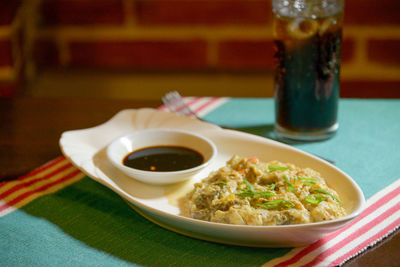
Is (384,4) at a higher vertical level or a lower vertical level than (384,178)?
higher

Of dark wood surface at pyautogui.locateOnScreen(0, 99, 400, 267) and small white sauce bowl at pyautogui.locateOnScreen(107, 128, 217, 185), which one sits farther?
dark wood surface at pyautogui.locateOnScreen(0, 99, 400, 267)

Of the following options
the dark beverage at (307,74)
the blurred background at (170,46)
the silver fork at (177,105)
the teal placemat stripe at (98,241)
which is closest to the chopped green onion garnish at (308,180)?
the teal placemat stripe at (98,241)

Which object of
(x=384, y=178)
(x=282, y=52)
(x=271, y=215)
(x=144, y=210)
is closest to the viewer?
(x=271, y=215)

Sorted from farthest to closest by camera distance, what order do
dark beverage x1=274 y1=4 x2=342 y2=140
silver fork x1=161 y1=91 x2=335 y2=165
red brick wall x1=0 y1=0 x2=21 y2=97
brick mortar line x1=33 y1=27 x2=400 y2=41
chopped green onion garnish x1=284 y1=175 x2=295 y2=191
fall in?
brick mortar line x1=33 y1=27 x2=400 y2=41
red brick wall x1=0 y1=0 x2=21 y2=97
silver fork x1=161 y1=91 x2=335 y2=165
dark beverage x1=274 y1=4 x2=342 y2=140
chopped green onion garnish x1=284 y1=175 x2=295 y2=191

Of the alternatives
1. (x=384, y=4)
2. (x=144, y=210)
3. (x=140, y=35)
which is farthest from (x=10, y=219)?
(x=384, y=4)

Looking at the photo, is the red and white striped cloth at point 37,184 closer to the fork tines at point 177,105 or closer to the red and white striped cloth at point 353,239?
the fork tines at point 177,105

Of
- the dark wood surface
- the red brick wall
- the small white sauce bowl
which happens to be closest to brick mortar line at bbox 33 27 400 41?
the red brick wall

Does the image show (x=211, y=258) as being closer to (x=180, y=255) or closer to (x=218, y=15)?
(x=180, y=255)

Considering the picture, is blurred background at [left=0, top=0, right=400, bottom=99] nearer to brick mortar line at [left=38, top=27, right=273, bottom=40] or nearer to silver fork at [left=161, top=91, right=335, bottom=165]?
brick mortar line at [left=38, top=27, right=273, bottom=40]
